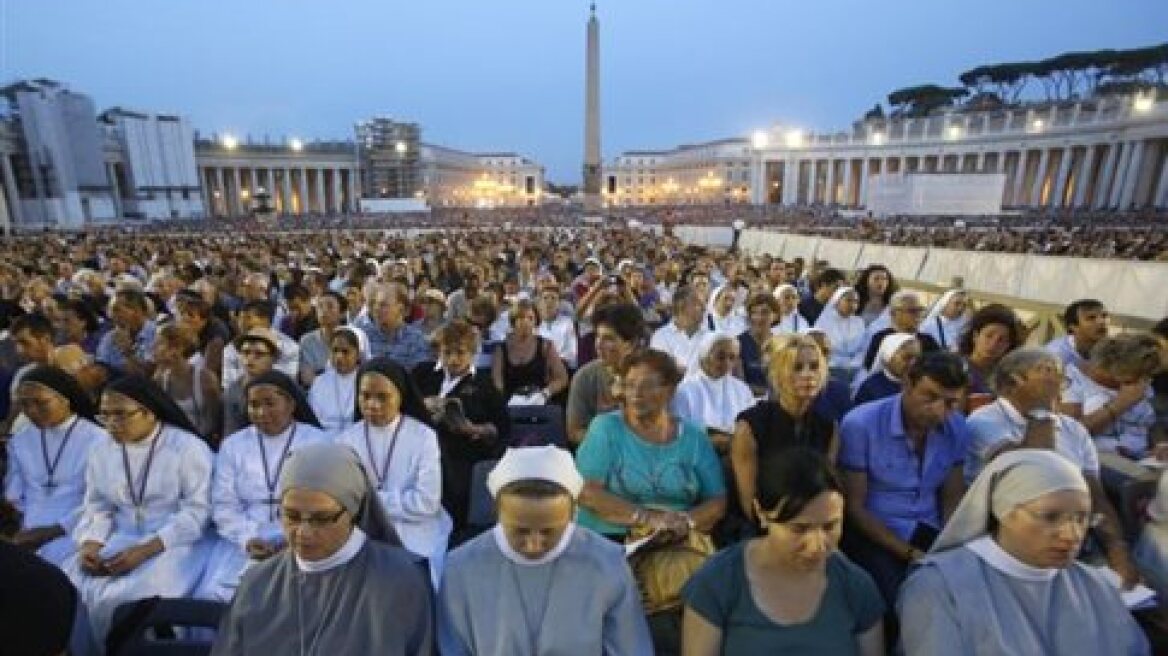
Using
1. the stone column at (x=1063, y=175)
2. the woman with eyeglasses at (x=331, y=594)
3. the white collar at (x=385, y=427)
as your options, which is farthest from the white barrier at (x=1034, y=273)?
the stone column at (x=1063, y=175)

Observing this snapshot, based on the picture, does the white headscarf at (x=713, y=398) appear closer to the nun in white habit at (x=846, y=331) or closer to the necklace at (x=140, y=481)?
the nun in white habit at (x=846, y=331)

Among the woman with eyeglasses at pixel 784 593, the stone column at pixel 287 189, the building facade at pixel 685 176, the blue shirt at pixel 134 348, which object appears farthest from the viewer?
the building facade at pixel 685 176

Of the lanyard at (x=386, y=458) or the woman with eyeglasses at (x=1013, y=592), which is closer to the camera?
the woman with eyeglasses at (x=1013, y=592)

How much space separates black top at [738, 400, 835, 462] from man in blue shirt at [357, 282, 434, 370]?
3256 millimetres

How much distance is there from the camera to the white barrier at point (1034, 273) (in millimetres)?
9266

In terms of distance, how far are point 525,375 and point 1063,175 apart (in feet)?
210

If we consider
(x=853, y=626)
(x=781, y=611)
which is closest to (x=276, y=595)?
(x=781, y=611)

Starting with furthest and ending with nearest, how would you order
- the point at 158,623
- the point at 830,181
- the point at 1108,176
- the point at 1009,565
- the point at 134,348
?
the point at 830,181
the point at 1108,176
the point at 134,348
the point at 158,623
the point at 1009,565

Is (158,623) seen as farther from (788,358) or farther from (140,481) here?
(788,358)

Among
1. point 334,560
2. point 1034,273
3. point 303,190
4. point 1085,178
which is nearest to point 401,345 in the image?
point 334,560

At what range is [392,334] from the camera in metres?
5.55

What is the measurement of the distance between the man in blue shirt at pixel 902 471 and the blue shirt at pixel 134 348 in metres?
5.46

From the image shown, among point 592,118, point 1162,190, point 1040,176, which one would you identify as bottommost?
point 1162,190

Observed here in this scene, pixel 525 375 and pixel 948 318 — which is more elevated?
pixel 948 318
